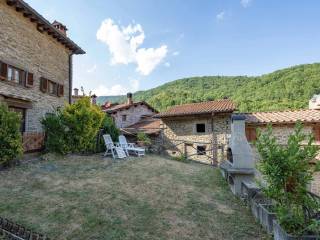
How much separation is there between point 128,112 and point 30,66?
1204cm

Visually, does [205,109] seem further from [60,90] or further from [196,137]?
[60,90]

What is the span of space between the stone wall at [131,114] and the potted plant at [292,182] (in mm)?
18184

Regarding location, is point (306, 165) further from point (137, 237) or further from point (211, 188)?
point (211, 188)

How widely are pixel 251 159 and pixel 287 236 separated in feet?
10.7

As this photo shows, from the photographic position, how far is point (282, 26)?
1320 centimetres

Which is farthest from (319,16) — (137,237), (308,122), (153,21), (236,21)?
(137,237)

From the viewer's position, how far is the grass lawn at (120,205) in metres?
4.07

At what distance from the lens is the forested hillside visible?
27.3 metres

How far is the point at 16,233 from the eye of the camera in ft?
11.5

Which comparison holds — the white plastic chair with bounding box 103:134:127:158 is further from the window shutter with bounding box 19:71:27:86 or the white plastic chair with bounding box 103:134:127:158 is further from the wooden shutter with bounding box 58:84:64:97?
the window shutter with bounding box 19:71:27:86

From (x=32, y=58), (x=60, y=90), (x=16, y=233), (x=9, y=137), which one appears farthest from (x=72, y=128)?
(x=16, y=233)

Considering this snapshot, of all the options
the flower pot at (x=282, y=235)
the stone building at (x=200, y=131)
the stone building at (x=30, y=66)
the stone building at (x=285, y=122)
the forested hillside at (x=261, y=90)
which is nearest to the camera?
the flower pot at (x=282, y=235)

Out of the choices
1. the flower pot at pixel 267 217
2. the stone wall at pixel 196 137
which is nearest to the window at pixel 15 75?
the stone wall at pixel 196 137

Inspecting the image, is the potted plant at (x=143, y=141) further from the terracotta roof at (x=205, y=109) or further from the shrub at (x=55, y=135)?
the shrub at (x=55, y=135)
